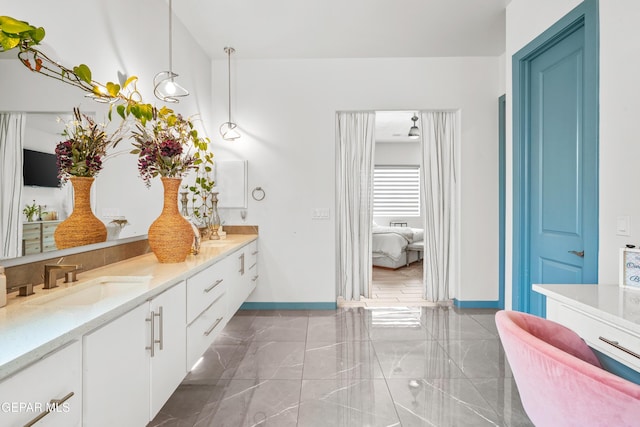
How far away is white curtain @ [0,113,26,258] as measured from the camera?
130cm

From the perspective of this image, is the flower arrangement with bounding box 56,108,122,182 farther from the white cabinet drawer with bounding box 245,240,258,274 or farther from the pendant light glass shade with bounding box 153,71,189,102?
the white cabinet drawer with bounding box 245,240,258,274

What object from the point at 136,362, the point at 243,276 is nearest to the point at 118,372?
the point at 136,362

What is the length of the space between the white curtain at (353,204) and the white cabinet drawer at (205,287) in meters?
1.78

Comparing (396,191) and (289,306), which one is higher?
(396,191)

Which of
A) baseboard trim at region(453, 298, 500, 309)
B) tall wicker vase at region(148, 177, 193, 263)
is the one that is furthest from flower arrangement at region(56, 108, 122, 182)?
baseboard trim at region(453, 298, 500, 309)

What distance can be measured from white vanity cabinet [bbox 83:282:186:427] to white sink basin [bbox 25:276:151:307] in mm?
151

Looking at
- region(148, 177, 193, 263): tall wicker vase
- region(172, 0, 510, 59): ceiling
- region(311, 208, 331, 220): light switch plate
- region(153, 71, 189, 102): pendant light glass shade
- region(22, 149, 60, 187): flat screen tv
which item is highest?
region(172, 0, 510, 59): ceiling

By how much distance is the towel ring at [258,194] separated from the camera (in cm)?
387

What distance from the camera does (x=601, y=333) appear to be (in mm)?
1242

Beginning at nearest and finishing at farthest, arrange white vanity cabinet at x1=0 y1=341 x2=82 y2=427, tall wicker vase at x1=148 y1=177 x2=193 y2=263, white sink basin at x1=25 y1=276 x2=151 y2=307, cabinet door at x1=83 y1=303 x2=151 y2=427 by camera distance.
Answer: white vanity cabinet at x1=0 y1=341 x2=82 y2=427 < cabinet door at x1=83 y1=303 x2=151 y2=427 < white sink basin at x1=25 y1=276 x2=151 y2=307 < tall wicker vase at x1=148 y1=177 x2=193 y2=263

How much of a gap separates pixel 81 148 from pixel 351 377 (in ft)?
6.90

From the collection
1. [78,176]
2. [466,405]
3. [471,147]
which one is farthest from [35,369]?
[471,147]

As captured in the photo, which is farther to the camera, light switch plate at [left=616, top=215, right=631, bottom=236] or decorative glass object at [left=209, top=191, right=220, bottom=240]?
decorative glass object at [left=209, top=191, right=220, bottom=240]

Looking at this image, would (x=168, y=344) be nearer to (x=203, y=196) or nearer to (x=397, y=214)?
(x=203, y=196)
